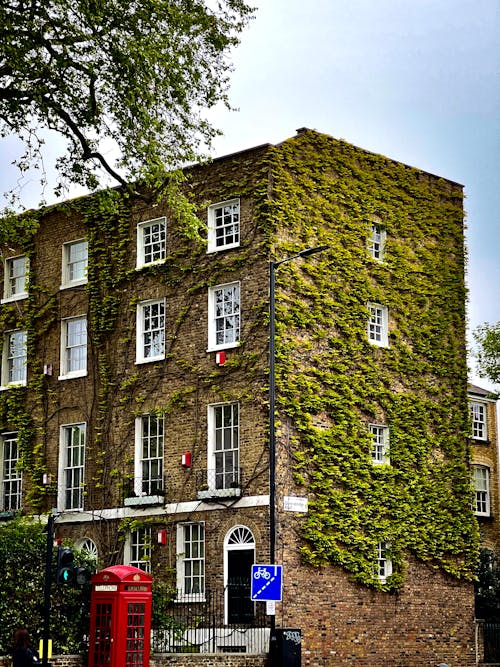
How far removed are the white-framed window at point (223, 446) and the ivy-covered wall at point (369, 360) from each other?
1610mm

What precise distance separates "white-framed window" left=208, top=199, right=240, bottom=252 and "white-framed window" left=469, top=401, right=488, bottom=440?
1999cm

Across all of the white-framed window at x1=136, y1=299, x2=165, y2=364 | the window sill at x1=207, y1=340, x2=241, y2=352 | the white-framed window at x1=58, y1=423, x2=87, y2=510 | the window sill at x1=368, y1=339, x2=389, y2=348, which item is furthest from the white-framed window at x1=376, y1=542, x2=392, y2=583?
the white-framed window at x1=58, y1=423, x2=87, y2=510

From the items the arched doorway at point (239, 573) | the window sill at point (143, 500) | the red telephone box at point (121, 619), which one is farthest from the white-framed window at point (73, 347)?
the red telephone box at point (121, 619)

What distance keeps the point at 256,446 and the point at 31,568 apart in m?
7.00

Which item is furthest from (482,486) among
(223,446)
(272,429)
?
(272,429)

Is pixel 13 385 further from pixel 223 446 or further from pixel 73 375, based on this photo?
pixel 223 446

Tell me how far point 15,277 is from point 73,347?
13.9ft

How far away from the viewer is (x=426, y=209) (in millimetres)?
38469

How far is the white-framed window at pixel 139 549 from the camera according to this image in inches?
1347

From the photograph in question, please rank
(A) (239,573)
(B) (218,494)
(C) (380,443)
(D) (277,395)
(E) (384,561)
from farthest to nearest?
(C) (380,443), (E) (384,561), (B) (218,494), (D) (277,395), (A) (239,573)

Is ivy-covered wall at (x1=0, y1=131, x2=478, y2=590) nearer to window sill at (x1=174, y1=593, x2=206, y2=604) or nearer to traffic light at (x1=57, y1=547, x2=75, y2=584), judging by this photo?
window sill at (x1=174, y1=593, x2=206, y2=604)

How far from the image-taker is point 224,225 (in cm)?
3453

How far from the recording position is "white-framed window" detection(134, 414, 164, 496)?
3475 centimetres

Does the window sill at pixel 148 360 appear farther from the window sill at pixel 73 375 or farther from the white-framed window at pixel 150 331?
the window sill at pixel 73 375
